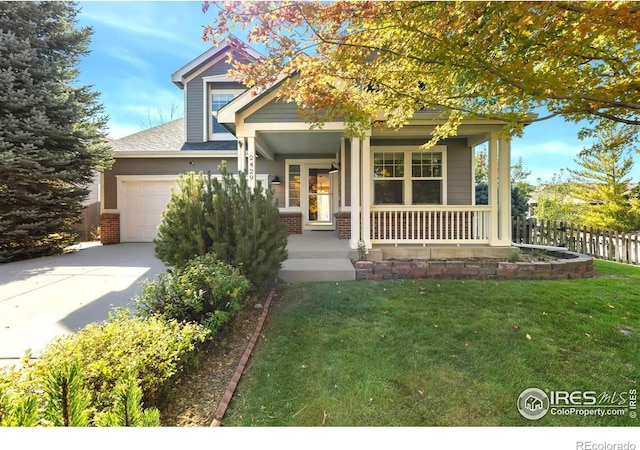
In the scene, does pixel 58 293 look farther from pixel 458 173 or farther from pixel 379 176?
pixel 458 173

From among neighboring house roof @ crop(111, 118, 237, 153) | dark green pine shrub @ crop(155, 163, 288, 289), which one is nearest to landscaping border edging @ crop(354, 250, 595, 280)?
dark green pine shrub @ crop(155, 163, 288, 289)

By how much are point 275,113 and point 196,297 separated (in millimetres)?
4323

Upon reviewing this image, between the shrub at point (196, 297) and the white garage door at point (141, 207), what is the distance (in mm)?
7722

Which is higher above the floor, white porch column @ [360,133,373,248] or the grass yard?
white porch column @ [360,133,373,248]

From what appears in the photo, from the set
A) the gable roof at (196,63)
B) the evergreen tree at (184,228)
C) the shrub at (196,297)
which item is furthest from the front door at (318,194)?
the shrub at (196,297)

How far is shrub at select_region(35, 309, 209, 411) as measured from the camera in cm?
181

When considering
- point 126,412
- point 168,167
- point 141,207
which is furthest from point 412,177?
point 141,207

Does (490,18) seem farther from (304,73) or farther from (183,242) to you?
(183,242)

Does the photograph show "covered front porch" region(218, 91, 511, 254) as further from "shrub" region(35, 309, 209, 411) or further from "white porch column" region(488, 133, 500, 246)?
"shrub" region(35, 309, 209, 411)

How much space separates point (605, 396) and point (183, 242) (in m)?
4.54

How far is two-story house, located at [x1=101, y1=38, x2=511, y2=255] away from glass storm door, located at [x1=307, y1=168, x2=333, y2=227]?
3 cm
